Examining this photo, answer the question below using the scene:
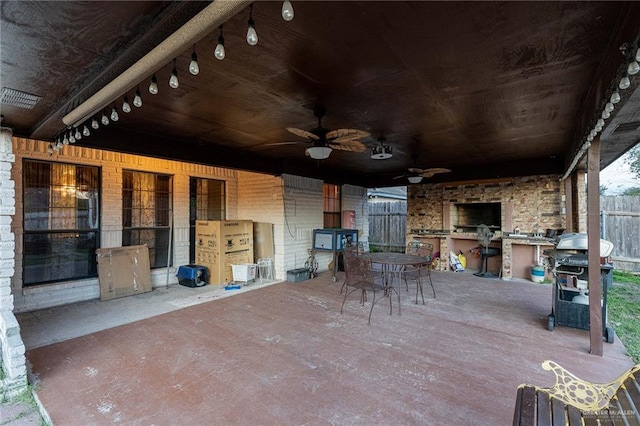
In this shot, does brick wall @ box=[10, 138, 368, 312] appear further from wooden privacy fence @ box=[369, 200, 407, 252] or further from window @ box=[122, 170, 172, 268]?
wooden privacy fence @ box=[369, 200, 407, 252]

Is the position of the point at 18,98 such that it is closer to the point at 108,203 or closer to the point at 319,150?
the point at 319,150

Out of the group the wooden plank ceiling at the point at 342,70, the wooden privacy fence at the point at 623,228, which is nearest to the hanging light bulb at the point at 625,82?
the wooden plank ceiling at the point at 342,70

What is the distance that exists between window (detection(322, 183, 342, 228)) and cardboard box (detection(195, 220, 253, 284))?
259cm

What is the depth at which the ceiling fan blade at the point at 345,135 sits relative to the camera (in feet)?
10.4

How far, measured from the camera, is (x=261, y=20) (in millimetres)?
1784

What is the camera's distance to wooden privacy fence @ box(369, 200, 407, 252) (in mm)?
10969

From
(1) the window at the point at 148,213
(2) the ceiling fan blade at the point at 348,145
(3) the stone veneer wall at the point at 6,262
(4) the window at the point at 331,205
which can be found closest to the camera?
(3) the stone veneer wall at the point at 6,262

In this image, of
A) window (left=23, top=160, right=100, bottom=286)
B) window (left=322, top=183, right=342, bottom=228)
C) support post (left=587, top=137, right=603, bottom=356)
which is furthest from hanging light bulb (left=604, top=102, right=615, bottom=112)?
window (left=23, top=160, right=100, bottom=286)

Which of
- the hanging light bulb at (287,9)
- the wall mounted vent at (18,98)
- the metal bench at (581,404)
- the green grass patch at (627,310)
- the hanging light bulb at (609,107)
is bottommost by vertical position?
the green grass patch at (627,310)

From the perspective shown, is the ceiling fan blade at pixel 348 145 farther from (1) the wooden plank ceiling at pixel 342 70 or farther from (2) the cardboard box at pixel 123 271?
(2) the cardboard box at pixel 123 271

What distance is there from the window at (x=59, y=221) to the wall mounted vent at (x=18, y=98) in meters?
2.37

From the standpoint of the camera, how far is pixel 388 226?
1126 centimetres

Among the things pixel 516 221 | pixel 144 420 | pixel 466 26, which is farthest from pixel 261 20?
pixel 516 221

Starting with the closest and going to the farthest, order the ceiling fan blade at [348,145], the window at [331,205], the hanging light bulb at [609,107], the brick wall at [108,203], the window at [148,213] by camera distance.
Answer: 1. the hanging light bulb at [609,107]
2. the ceiling fan blade at [348,145]
3. the brick wall at [108,203]
4. the window at [148,213]
5. the window at [331,205]
